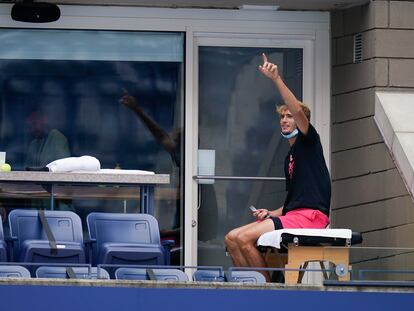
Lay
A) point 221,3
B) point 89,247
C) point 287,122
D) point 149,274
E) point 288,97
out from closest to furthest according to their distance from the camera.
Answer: point 149,274 → point 288,97 → point 89,247 → point 287,122 → point 221,3

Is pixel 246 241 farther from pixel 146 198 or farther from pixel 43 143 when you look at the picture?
pixel 43 143

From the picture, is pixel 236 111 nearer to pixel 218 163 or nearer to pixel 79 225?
pixel 218 163

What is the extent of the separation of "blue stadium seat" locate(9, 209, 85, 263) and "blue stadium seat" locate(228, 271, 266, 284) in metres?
0.94

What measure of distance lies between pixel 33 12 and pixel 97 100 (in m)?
0.98

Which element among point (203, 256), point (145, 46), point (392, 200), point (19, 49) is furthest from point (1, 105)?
point (392, 200)

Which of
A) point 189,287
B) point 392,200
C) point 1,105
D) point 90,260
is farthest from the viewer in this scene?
point 1,105

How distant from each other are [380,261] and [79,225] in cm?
190

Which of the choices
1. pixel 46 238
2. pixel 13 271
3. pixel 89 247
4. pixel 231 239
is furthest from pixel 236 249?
pixel 13 271

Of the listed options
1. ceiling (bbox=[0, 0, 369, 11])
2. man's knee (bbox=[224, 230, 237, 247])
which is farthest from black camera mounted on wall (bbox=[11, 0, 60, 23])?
man's knee (bbox=[224, 230, 237, 247])

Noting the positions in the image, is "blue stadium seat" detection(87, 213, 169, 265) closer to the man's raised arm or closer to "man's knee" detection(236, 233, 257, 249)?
"man's knee" detection(236, 233, 257, 249)

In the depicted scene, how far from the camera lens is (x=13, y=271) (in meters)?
9.39

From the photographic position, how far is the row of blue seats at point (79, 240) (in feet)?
31.8

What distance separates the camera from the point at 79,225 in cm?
982

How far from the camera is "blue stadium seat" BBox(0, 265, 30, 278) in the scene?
9.36m
